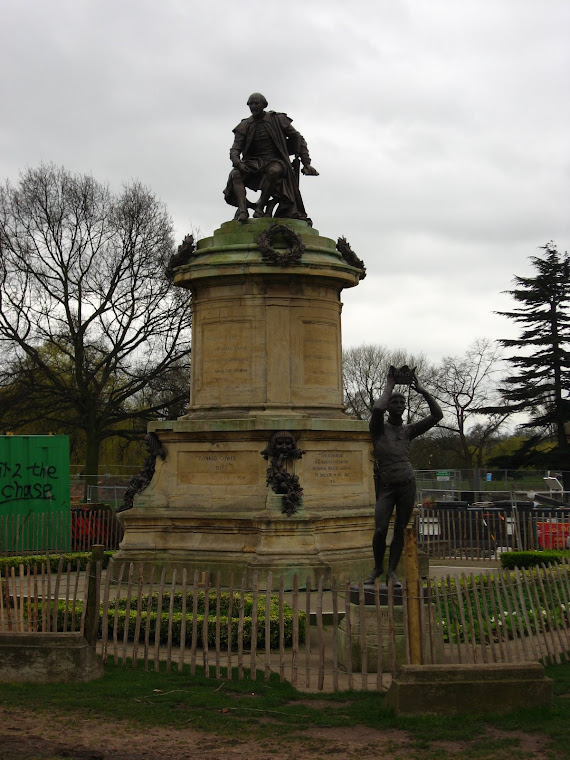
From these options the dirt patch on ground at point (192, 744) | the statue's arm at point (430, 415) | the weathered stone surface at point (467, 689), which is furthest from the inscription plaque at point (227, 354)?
the dirt patch on ground at point (192, 744)

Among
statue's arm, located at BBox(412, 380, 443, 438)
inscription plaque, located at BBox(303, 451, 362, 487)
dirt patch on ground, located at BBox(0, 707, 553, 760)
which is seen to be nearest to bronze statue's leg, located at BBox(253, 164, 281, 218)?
inscription plaque, located at BBox(303, 451, 362, 487)

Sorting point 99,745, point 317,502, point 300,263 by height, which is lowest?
point 99,745

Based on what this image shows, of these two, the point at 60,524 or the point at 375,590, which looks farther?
the point at 60,524

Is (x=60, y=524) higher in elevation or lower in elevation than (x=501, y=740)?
higher

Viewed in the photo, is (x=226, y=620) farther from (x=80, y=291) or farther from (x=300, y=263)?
(x=80, y=291)

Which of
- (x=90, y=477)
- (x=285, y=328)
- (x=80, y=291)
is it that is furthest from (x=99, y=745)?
(x=80, y=291)

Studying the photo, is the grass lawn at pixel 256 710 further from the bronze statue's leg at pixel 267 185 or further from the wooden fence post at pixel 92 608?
the bronze statue's leg at pixel 267 185

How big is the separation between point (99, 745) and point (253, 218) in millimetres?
12074

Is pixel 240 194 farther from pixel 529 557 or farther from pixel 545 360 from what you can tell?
pixel 545 360

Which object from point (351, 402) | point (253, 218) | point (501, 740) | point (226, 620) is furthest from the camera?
point (351, 402)

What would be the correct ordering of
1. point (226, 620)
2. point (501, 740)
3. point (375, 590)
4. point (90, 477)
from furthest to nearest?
point (90, 477), point (226, 620), point (375, 590), point (501, 740)

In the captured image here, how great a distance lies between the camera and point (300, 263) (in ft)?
56.9

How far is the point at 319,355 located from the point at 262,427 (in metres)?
2.10

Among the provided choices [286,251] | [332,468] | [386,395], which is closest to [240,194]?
[286,251]
